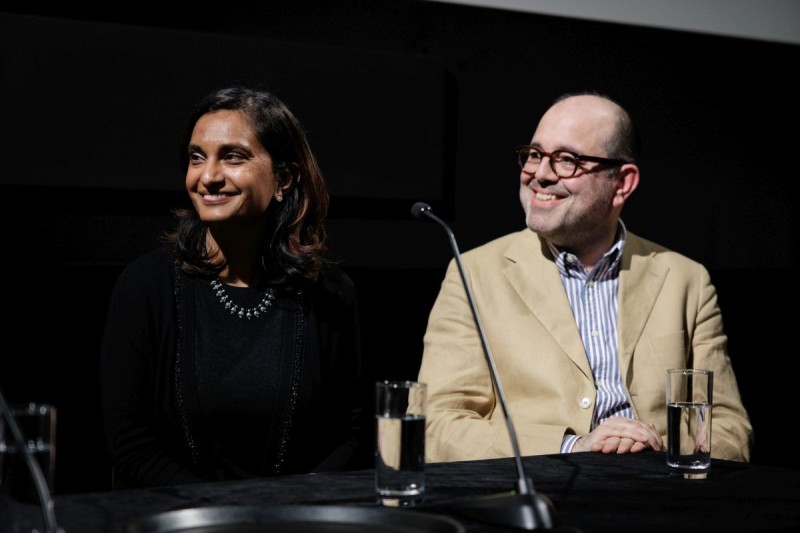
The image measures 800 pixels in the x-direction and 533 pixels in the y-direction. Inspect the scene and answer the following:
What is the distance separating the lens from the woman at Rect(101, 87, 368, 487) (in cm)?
224

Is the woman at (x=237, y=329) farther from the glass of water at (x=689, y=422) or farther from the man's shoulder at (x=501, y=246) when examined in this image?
the glass of water at (x=689, y=422)

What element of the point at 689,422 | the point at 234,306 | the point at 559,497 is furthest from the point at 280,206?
the point at 559,497

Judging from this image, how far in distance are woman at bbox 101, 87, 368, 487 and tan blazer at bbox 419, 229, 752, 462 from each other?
26 cm

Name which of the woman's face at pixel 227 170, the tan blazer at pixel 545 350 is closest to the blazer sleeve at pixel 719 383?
the tan blazer at pixel 545 350

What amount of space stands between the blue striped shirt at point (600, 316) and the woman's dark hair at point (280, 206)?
65 cm

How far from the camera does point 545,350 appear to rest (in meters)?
2.62

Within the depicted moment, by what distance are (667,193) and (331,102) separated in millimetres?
1271

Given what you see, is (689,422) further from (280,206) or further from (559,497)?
(280,206)

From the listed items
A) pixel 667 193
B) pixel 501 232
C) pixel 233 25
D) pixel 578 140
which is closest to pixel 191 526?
pixel 578 140

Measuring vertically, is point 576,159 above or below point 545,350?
above

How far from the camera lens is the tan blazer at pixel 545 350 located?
2.53 m

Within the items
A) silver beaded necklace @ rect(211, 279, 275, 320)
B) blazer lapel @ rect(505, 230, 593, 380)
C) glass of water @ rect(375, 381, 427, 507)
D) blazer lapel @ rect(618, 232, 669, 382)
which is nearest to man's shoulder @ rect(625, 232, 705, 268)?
blazer lapel @ rect(618, 232, 669, 382)

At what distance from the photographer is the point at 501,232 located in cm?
342

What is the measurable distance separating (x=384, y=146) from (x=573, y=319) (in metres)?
0.88
